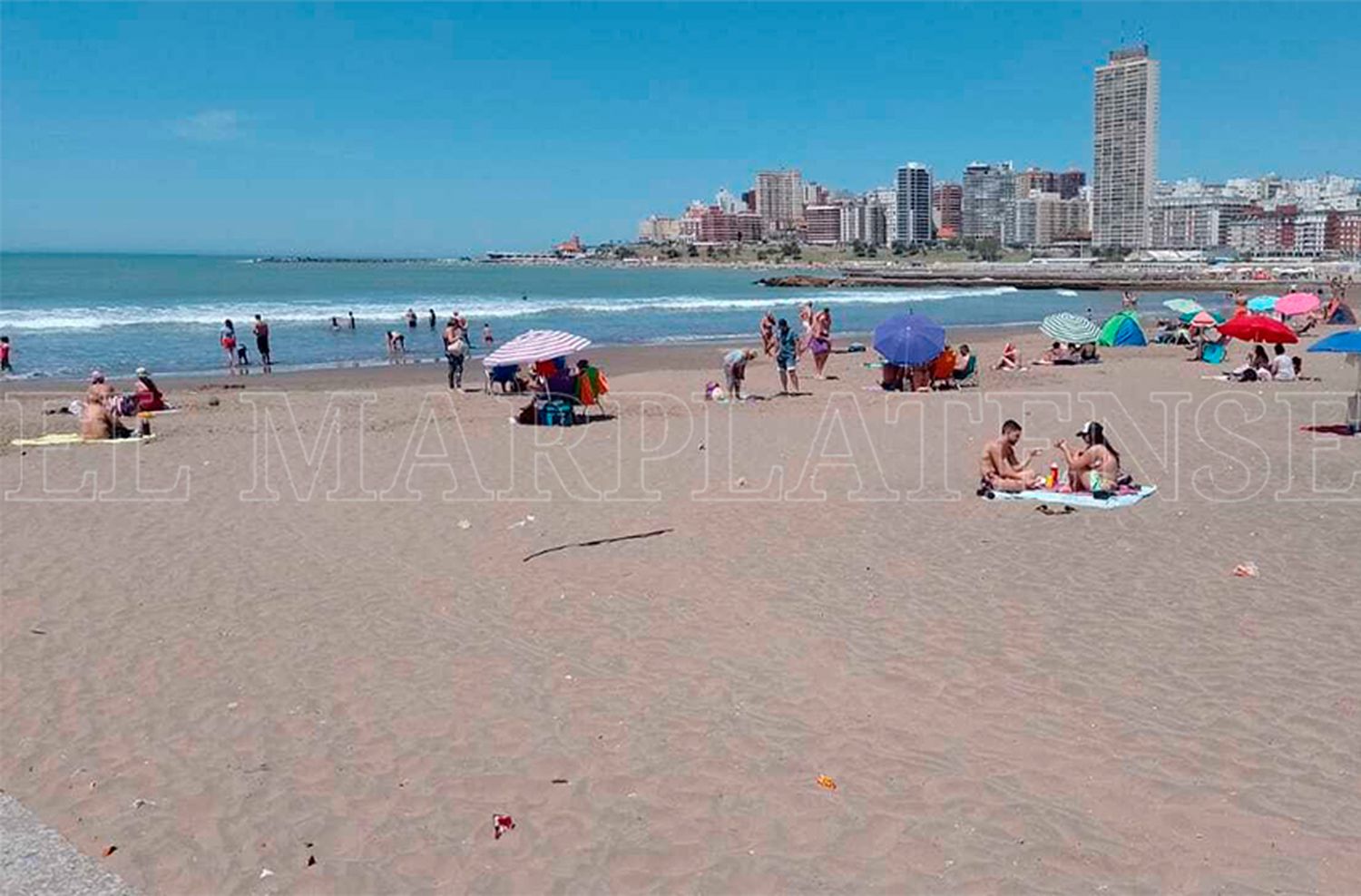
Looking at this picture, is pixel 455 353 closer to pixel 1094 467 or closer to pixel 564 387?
pixel 564 387

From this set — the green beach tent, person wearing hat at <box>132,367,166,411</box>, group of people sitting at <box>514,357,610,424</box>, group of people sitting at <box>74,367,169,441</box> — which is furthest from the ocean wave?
group of people sitting at <box>514,357,610,424</box>

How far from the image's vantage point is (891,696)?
569cm

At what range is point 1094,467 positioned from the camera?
10102 mm

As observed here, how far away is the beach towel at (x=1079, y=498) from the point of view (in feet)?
31.9

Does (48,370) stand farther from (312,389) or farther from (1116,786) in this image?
(1116,786)

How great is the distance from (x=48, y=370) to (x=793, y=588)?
24549 millimetres

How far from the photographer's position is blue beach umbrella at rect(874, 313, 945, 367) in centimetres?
1723

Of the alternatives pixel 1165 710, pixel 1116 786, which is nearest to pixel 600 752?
pixel 1116 786

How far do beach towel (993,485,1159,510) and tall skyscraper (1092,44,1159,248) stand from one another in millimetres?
177866

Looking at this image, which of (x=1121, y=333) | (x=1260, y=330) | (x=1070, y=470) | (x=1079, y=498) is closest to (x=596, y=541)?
(x=1079, y=498)

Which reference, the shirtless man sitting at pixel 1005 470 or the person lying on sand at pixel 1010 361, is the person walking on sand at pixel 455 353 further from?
the shirtless man sitting at pixel 1005 470

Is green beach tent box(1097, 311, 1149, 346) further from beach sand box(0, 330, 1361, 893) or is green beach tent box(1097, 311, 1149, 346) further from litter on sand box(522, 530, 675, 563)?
litter on sand box(522, 530, 675, 563)

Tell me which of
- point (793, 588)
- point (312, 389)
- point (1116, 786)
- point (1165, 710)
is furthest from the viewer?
point (312, 389)

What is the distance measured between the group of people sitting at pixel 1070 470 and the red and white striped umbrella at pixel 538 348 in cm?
646
